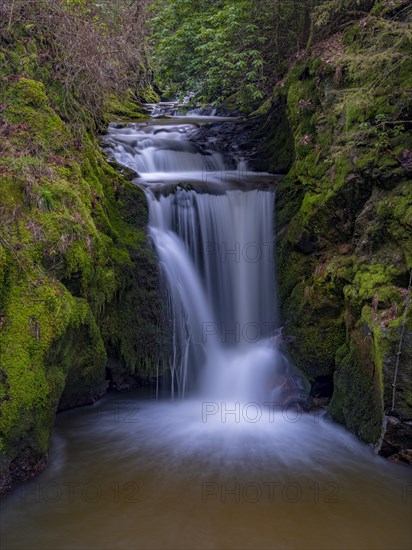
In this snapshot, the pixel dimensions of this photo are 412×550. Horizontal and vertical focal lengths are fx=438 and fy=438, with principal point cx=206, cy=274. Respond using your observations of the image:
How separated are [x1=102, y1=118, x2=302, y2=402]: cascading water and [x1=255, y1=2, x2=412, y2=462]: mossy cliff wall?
363 mm

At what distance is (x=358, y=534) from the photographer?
3.36m

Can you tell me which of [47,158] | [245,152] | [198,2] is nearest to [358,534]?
[47,158]

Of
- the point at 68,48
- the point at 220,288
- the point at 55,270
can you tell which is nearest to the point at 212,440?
the point at 55,270

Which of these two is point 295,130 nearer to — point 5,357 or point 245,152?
point 245,152

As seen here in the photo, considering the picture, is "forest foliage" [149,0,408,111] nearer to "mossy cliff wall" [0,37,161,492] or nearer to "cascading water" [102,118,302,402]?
"cascading water" [102,118,302,402]

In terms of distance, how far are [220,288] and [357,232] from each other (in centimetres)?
235

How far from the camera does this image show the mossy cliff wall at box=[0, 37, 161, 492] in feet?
13.0

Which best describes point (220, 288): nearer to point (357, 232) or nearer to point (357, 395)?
point (357, 232)

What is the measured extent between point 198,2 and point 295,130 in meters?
5.09

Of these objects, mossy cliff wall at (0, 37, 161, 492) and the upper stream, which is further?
mossy cliff wall at (0, 37, 161, 492)

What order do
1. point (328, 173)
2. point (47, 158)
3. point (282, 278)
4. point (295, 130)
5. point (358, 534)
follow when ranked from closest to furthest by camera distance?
point (358, 534) < point (47, 158) < point (328, 173) < point (282, 278) < point (295, 130)

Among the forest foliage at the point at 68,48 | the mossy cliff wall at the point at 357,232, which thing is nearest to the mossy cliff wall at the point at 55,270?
the forest foliage at the point at 68,48

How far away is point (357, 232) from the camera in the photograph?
5836mm

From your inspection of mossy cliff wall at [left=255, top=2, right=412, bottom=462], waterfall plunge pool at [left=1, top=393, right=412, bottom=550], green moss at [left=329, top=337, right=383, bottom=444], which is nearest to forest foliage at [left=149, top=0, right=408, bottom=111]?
mossy cliff wall at [left=255, top=2, right=412, bottom=462]
